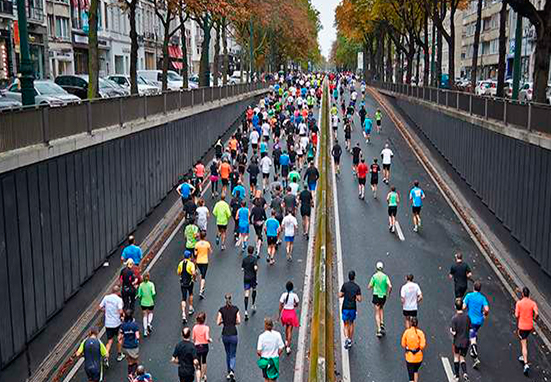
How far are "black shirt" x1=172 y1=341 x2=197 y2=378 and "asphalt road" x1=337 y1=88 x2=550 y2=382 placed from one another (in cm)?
381

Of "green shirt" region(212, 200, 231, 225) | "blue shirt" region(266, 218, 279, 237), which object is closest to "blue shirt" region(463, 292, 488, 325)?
"blue shirt" region(266, 218, 279, 237)

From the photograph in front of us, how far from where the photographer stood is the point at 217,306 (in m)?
18.4

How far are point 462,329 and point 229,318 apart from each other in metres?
4.56

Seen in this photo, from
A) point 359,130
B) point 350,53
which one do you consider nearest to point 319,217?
point 359,130

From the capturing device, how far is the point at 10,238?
1385cm

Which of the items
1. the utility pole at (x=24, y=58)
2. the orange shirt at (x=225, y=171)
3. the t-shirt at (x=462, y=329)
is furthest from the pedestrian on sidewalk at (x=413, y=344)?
the orange shirt at (x=225, y=171)

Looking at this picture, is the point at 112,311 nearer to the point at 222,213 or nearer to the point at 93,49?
the point at 222,213

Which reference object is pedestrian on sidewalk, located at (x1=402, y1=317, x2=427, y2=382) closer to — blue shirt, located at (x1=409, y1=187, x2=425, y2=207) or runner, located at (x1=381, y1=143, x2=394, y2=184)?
blue shirt, located at (x1=409, y1=187, x2=425, y2=207)

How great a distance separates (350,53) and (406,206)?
126 m

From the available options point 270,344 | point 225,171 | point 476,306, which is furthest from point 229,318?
point 225,171

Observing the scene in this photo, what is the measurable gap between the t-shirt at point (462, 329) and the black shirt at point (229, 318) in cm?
432

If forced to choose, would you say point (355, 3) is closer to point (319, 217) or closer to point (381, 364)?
point (319, 217)

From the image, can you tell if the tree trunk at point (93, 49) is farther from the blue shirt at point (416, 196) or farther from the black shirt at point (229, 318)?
the black shirt at point (229, 318)

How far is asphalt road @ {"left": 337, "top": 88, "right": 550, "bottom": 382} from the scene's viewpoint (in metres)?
15.5
